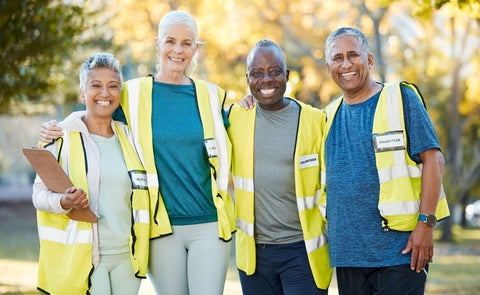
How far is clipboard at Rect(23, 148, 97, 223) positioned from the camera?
382cm

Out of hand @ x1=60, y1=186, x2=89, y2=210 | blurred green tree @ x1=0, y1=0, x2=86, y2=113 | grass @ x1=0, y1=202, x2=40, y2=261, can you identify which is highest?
blurred green tree @ x1=0, y1=0, x2=86, y2=113

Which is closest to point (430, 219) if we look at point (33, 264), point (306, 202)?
point (306, 202)

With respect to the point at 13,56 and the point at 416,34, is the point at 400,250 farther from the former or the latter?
the point at 416,34

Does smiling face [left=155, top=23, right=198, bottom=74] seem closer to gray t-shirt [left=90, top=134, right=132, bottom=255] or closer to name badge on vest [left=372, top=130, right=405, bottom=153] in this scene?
gray t-shirt [left=90, top=134, right=132, bottom=255]

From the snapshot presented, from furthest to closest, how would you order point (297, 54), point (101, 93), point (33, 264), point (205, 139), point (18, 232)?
1. point (297, 54)
2. point (18, 232)
3. point (33, 264)
4. point (205, 139)
5. point (101, 93)

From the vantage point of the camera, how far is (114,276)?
4.03 meters

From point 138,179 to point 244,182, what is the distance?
860 mm

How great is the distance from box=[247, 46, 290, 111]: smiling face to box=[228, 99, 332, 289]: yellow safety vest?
201 mm

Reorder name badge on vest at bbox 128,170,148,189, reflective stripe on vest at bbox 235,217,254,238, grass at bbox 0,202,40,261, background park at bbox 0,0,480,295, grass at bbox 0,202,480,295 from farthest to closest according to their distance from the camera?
grass at bbox 0,202,40,261, background park at bbox 0,0,480,295, grass at bbox 0,202,480,295, reflective stripe on vest at bbox 235,217,254,238, name badge on vest at bbox 128,170,148,189

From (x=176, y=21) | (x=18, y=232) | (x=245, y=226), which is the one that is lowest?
(x=18, y=232)

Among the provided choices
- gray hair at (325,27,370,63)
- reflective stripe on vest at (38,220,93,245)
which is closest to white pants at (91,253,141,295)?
reflective stripe on vest at (38,220,93,245)

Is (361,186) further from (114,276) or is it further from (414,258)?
(114,276)

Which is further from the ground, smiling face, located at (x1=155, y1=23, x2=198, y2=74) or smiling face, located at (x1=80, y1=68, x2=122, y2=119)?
smiling face, located at (x1=155, y1=23, x2=198, y2=74)

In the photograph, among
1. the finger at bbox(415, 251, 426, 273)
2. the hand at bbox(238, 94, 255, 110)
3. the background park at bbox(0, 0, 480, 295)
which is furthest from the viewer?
the background park at bbox(0, 0, 480, 295)
